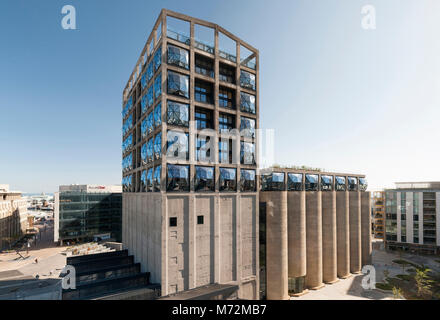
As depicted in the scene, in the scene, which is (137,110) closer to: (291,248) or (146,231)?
(146,231)

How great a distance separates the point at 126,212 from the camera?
43.9 meters

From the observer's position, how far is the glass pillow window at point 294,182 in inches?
1515

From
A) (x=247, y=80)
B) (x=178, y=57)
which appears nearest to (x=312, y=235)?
(x=247, y=80)

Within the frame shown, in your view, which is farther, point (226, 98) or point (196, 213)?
point (226, 98)

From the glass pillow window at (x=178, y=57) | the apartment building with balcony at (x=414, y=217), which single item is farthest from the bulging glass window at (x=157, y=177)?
the apartment building with balcony at (x=414, y=217)

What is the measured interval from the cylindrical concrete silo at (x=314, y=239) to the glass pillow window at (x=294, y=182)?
10.3ft

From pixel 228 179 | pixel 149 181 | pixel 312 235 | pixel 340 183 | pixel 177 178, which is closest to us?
pixel 177 178

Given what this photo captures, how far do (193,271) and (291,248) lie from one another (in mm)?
19905

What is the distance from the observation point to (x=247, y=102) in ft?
102

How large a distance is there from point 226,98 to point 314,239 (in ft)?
100

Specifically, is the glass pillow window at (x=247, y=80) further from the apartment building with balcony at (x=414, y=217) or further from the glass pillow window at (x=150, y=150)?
the apartment building with balcony at (x=414, y=217)

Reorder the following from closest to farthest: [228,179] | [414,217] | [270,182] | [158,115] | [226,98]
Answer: [158,115] → [228,179] → [226,98] → [270,182] → [414,217]

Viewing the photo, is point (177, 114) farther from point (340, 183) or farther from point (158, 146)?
point (340, 183)
